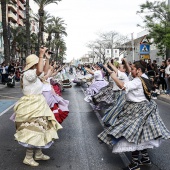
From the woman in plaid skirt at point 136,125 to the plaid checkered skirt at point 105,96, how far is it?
4.57 meters

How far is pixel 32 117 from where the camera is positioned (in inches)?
221

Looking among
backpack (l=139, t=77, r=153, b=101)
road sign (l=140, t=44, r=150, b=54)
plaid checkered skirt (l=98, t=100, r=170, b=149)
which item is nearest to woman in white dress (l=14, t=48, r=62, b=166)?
plaid checkered skirt (l=98, t=100, r=170, b=149)

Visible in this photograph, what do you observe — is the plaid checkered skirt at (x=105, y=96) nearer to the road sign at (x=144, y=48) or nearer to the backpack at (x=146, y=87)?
the backpack at (x=146, y=87)

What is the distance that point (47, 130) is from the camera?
19.1ft

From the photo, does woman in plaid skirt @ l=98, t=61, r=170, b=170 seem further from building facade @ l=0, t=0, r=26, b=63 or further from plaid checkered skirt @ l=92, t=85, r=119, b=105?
building facade @ l=0, t=0, r=26, b=63

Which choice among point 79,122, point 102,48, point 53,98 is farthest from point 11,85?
point 102,48

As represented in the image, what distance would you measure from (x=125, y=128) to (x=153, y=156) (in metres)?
1.36

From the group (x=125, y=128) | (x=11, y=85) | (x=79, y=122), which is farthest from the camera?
(x=11, y=85)

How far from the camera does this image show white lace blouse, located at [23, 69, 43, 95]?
559cm

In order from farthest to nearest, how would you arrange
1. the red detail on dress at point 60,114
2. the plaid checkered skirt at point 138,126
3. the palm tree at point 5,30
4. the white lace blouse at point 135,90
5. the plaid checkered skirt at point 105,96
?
the palm tree at point 5,30, the plaid checkered skirt at point 105,96, the red detail on dress at point 60,114, the white lace blouse at point 135,90, the plaid checkered skirt at point 138,126

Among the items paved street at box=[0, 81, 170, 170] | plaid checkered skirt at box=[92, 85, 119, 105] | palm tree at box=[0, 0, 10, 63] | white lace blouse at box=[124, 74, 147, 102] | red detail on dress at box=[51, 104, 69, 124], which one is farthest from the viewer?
palm tree at box=[0, 0, 10, 63]

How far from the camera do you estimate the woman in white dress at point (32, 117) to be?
554cm

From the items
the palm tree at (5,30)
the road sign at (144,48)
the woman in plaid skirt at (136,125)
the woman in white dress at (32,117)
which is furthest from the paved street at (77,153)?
the palm tree at (5,30)

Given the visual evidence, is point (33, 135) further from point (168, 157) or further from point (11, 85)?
point (11, 85)
